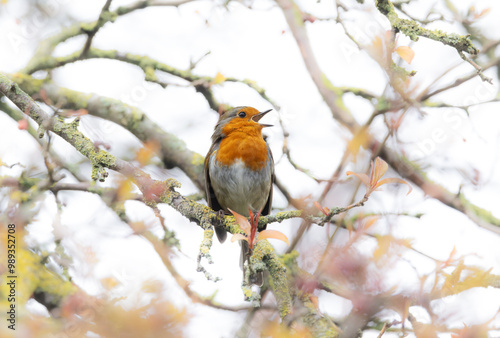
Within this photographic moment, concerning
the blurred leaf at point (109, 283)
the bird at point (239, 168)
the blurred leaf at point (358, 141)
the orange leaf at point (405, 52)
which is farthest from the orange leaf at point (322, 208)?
the bird at point (239, 168)

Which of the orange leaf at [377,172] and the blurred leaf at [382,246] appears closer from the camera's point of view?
the blurred leaf at [382,246]

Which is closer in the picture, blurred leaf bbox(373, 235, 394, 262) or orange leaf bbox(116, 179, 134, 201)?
blurred leaf bbox(373, 235, 394, 262)

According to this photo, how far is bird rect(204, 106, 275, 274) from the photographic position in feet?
13.6

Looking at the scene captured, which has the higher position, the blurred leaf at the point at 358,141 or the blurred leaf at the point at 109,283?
the blurred leaf at the point at 358,141

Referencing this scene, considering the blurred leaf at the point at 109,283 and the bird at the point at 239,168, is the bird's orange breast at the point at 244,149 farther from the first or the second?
the blurred leaf at the point at 109,283

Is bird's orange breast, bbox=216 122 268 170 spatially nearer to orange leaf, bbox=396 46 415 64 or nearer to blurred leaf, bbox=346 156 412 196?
orange leaf, bbox=396 46 415 64

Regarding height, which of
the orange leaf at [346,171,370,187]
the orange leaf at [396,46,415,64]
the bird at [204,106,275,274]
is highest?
the bird at [204,106,275,274]

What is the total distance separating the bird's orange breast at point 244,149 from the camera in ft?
13.6

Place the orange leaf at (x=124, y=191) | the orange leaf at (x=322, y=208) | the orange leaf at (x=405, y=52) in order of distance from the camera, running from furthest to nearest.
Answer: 1. the orange leaf at (x=124, y=191)
2. the orange leaf at (x=405, y=52)
3. the orange leaf at (x=322, y=208)

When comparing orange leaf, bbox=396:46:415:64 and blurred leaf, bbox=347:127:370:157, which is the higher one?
orange leaf, bbox=396:46:415:64

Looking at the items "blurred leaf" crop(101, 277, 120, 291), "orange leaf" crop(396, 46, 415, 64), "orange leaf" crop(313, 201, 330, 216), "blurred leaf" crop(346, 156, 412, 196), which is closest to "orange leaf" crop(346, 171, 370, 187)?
"blurred leaf" crop(346, 156, 412, 196)

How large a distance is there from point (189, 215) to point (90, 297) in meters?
0.62

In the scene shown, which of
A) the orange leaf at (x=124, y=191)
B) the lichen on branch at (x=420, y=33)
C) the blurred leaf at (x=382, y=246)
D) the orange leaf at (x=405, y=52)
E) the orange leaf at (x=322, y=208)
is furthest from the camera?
the orange leaf at (x=124, y=191)

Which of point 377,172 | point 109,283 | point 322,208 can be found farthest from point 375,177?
point 109,283
